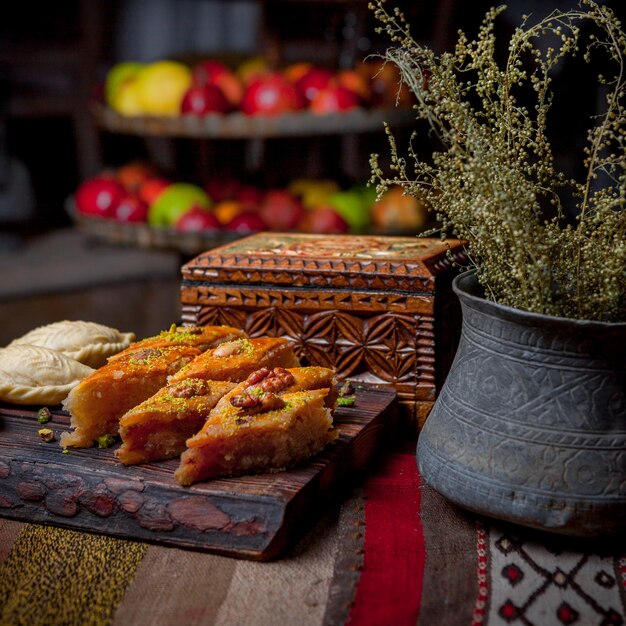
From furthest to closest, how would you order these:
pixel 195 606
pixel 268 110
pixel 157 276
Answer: pixel 157 276 → pixel 268 110 → pixel 195 606

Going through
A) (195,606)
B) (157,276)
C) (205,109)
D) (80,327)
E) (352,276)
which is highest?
Result: (205,109)

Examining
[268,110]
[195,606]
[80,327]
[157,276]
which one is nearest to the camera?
[195,606]

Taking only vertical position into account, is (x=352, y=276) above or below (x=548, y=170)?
below

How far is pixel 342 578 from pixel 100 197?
5.65 feet

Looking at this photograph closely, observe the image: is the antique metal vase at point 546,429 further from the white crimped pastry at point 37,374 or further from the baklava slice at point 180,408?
the white crimped pastry at point 37,374

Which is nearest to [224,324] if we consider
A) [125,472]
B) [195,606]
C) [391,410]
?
[391,410]

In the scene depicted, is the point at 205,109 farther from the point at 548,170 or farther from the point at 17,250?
the point at 17,250

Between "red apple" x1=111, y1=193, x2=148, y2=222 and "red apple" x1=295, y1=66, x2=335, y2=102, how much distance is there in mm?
586

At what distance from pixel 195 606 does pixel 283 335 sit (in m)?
0.63

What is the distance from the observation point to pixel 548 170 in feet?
3.85

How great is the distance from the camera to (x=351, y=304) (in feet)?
4.85

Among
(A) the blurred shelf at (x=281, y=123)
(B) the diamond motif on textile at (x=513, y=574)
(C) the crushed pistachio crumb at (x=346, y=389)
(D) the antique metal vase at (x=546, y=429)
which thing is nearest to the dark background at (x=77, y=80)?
(A) the blurred shelf at (x=281, y=123)

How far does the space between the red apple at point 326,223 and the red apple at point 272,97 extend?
0.97 ft

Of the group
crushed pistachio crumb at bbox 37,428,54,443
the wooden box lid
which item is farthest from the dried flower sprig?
crushed pistachio crumb at bbox 37,428,54,443
